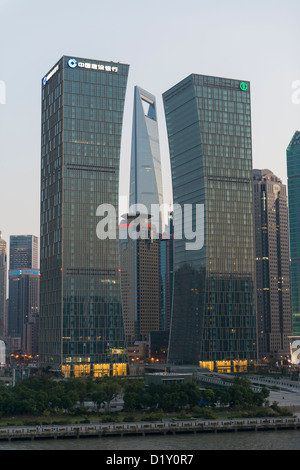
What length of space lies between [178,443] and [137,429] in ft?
42.5

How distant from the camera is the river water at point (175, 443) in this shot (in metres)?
135

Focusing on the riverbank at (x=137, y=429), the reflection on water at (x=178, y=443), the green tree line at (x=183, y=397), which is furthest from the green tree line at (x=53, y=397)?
the reflection on water at (x=178, y=443)

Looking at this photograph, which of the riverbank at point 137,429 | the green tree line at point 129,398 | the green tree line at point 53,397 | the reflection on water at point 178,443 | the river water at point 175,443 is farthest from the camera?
the green tree line at point 129,398

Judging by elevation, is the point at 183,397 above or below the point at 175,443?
above

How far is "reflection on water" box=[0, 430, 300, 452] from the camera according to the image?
135 meters

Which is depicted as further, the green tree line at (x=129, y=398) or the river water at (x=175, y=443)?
the green tree line at (x=129, y=398)

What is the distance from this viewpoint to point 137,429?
149 m

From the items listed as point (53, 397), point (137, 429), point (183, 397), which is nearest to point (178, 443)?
point (137, 429)

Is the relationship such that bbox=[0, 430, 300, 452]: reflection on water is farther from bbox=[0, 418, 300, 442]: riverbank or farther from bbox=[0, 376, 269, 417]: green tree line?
bbox=[0, 376, 269, 417]: green tree line

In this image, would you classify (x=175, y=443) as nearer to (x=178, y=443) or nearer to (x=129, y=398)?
(x=178, y=443)

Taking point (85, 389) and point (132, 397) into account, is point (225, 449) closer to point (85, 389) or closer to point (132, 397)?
point (132, 397)

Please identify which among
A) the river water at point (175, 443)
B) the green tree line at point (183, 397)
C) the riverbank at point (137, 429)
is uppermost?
the green tree line at point (183, 397)

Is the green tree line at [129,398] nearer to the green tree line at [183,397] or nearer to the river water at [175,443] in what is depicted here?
the green tree line at [183,397]
